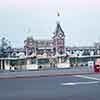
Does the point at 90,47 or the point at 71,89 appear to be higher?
the point at 90,47

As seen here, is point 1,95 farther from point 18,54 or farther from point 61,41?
point 61,41

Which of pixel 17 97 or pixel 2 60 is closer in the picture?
pixel 17 97

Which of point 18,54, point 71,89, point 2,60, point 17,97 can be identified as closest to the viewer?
point 17,97

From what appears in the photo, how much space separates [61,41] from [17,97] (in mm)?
87922

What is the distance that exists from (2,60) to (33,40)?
1847cm

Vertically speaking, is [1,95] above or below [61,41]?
below

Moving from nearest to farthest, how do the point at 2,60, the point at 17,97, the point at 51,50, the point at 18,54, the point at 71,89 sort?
the point at 17,97 < the point at 71,89 < the point at 2,60 < the point at 18,54 < the point at 51,50

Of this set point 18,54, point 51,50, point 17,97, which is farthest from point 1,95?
point 51,50

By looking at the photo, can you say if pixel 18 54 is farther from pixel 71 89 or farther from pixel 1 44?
pixel 71 89

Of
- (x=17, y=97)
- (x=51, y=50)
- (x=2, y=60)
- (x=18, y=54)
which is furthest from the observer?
(x=51, y=50)

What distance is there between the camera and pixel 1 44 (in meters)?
96.7

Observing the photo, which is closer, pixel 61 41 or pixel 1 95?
pixel 1 95

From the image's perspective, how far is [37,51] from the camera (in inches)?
3716

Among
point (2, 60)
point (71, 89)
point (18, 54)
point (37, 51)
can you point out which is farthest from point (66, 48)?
point (71, 89)
